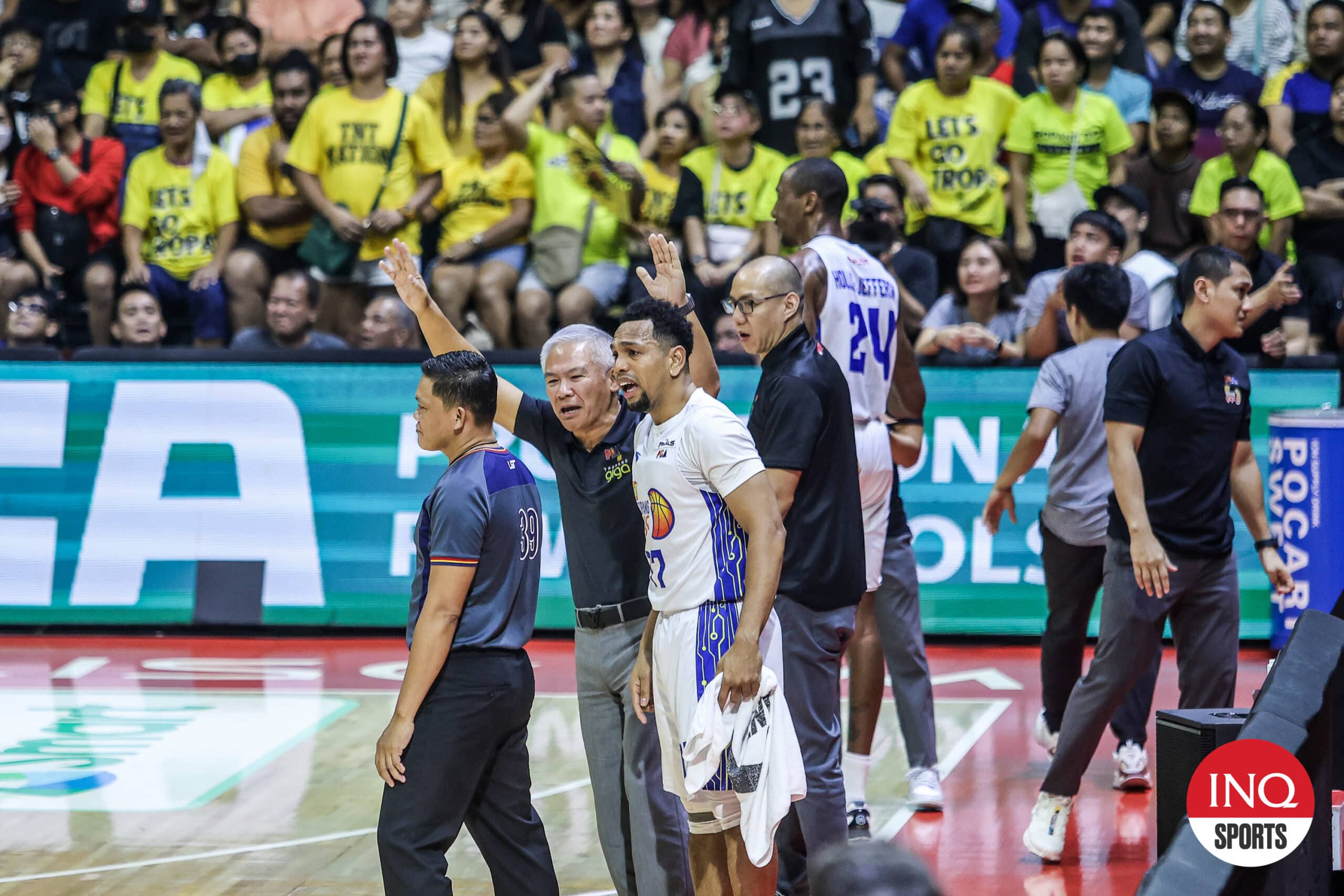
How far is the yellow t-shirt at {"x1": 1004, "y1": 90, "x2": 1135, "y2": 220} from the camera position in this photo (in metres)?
11.5

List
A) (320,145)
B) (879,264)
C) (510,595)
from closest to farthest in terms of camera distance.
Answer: (510,595)
(879,264)
(320,145)

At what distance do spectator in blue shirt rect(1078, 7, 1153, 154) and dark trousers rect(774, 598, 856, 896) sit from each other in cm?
748

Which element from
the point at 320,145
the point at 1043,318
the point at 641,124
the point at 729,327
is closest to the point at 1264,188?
the point at 1043,318

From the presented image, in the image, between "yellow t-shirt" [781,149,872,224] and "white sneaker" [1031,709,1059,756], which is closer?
"white sneaker" [1031,709,1059,756]

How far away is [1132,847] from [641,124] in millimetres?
7653

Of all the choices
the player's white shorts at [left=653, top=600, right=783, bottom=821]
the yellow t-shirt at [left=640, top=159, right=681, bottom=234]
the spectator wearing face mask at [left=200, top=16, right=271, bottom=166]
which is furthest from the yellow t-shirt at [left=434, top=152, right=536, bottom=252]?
the player's white shorts at [left=653, top=600, right=783, bottom=821]

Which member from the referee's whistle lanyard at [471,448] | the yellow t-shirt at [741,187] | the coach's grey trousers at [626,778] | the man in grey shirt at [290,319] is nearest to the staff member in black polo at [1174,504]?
the coach's grey trousers at [626,778]

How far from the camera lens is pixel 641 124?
12570mm

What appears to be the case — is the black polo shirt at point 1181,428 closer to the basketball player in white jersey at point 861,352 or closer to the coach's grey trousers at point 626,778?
the basketball player in white jersey at point 861,352

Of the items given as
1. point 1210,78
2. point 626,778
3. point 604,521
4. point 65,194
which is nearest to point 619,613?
point 604,521

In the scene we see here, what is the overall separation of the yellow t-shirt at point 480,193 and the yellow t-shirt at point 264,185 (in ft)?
3.78

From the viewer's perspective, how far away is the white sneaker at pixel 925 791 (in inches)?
277

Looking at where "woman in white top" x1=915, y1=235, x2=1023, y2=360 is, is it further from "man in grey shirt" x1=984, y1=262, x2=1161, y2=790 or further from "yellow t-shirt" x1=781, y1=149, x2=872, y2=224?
"man in grey shirt" x1=984, y1=262, x2=1161, y2=790

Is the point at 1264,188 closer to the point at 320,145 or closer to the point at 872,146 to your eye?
the point at 872,146
